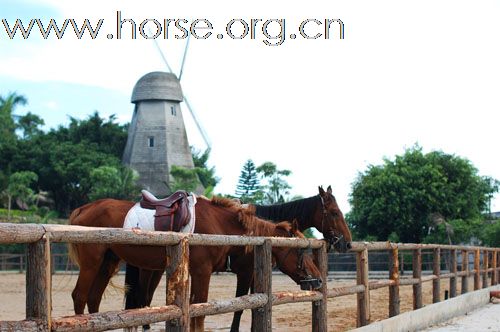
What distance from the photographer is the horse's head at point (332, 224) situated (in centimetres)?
819

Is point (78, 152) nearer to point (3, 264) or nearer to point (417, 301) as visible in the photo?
point (3, 264)

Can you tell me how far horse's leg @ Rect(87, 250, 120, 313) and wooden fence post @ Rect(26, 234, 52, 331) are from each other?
3.86 metres

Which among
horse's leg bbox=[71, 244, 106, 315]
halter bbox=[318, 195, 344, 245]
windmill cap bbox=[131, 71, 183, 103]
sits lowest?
horse's leg bbox=[71, 244, 106, 315]

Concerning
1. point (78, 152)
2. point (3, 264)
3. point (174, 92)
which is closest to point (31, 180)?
point (78, 152)

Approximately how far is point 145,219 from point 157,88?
5397cm

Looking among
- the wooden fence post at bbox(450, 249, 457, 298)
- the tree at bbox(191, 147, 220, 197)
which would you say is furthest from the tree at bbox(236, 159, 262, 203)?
the wooden fence post at bbox(450, 249, 457, 298)

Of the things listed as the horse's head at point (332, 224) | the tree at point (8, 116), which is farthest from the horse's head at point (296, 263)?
the tree at point (8, 116)

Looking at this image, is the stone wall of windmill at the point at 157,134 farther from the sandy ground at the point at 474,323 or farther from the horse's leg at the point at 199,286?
the horse's leg at the point at 199,286

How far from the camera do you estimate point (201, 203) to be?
738 centimetres

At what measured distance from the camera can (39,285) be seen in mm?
3398

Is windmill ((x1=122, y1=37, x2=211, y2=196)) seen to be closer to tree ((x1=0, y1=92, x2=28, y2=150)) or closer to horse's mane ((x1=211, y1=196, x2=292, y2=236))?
tree ((x1=0, y1=92, x2=28, y2=150))

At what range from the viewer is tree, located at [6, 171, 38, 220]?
4578 cm

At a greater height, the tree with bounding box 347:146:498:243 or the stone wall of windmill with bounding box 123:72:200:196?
the stone wall of windmill with bounding box 123:72:200:196

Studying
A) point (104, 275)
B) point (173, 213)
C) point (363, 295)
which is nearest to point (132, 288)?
point (104, 275)
